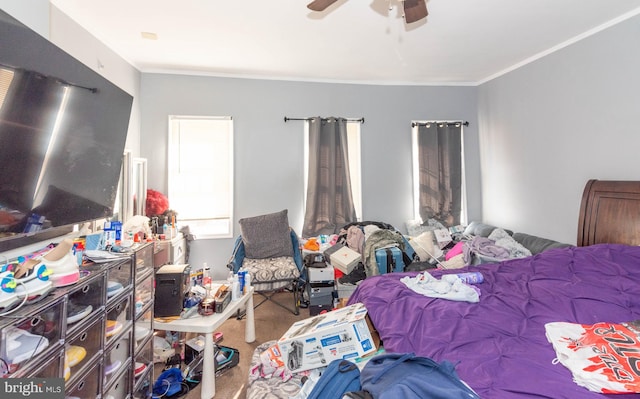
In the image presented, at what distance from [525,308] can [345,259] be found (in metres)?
1.69

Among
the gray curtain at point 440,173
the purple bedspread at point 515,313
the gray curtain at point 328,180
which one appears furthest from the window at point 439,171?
the purple bedspread at point 515,313

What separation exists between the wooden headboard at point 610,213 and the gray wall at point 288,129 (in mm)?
1599

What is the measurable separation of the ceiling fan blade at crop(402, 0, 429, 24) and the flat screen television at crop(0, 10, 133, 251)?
193 centimetres

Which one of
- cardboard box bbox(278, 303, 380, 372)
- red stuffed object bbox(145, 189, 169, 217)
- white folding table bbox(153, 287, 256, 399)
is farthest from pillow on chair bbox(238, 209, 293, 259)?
cardboard box bbox(278, 303, 380, 372)

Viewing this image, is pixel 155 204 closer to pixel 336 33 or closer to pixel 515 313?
pixel 336 33

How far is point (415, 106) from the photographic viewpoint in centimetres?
407

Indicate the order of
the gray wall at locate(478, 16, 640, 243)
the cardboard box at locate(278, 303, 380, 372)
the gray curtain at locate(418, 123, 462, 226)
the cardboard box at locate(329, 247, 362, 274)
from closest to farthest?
the cardboard box at locate(278, 303, 380, 372)
the gray wall at locate(478, 16, 640, 243)
the cardboard box at locate(329, 247, 362, 274)
the gray curtain at locate(418, 123, 462, 226)

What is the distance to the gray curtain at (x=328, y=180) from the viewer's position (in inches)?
149

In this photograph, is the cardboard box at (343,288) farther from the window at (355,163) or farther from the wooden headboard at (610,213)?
the wooden headboard at (610,213)

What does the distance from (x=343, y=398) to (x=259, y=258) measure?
95.3 inches

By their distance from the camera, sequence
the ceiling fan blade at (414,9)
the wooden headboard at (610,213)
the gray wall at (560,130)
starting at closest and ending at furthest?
the ceiling fan blade at (414,9), the wooden headboard at (610,213), the gray wall at (560,130)

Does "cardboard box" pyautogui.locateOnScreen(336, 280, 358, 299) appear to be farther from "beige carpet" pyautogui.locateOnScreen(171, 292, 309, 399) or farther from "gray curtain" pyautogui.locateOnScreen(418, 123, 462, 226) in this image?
"gray curtain" pyautogui.locateOnScreen(418, 123, 462, 226)

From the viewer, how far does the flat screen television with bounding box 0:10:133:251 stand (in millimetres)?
1167

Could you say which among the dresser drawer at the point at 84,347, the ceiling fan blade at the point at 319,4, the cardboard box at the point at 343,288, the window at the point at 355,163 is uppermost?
the ceiling fan blade at the point at 319,4
